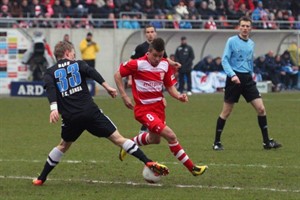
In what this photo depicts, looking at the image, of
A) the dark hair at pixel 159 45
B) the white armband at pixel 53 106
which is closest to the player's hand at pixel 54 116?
the white armband at pixel 53 106

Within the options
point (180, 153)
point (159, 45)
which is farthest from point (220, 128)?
point (159, 45)

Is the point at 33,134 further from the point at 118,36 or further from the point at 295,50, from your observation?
the point at 295,50

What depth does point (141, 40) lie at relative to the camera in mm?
36438

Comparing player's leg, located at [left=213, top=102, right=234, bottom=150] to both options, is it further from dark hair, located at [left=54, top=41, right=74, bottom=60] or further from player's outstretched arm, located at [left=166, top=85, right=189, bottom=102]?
dark hair, located at [left=54, top=41, right=74, bottom=60]

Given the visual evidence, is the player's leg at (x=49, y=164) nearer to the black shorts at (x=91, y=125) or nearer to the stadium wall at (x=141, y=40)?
the black shorts at (x=91, y=125)

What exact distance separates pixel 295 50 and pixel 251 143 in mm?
23198

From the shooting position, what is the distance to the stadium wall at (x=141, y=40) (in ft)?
114

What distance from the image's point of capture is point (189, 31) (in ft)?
123

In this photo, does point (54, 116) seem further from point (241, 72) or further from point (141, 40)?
point (141, 40)

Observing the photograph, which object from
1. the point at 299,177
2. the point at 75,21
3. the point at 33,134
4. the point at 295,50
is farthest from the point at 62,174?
the point at 295,50

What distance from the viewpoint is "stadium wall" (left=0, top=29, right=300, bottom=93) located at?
34844 mm

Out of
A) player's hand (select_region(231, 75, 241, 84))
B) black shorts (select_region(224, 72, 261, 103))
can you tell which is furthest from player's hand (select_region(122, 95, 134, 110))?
black shorts (select_region(224, 72, 261, 103))

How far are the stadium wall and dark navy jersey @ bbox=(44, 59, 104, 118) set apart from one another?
22.1 m

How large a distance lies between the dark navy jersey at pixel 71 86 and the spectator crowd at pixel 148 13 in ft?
73.2
